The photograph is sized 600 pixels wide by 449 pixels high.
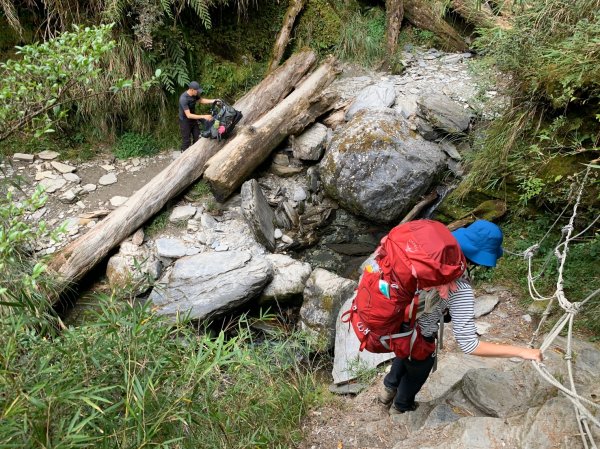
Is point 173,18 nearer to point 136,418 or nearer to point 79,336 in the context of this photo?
point 79,336

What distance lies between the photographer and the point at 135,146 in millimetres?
7578

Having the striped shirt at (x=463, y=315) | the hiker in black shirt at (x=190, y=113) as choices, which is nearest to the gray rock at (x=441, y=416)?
the striped shirt at (x=463, y=315)

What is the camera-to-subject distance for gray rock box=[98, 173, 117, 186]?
7090 millimetres

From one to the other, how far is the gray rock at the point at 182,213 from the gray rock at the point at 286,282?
140cm

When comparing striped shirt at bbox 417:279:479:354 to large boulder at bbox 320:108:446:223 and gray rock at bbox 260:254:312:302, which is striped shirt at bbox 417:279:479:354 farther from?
large boulder at bbox 320:108:446:223

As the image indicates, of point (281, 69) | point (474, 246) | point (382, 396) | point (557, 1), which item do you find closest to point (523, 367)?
point (382, 396)

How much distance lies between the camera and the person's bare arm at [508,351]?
2131 mm

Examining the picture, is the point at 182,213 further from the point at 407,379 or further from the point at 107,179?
the point at 407,379

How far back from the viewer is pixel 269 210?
666 centimetres

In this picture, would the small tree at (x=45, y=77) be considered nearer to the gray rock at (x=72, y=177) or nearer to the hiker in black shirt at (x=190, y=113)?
the hiker in black shirt at (x=190, y=113)

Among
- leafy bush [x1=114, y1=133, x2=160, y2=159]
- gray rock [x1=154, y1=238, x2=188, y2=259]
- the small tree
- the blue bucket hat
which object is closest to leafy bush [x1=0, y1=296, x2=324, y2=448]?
Answer: the small tree

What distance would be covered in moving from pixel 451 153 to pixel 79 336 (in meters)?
5.42

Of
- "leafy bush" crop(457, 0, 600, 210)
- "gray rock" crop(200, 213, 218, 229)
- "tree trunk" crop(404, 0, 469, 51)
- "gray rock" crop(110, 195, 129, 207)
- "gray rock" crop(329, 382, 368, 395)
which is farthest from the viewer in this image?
"tree trunk" crop(404, 0, 469, 51)

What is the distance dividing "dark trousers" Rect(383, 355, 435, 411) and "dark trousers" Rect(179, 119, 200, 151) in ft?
15.8
